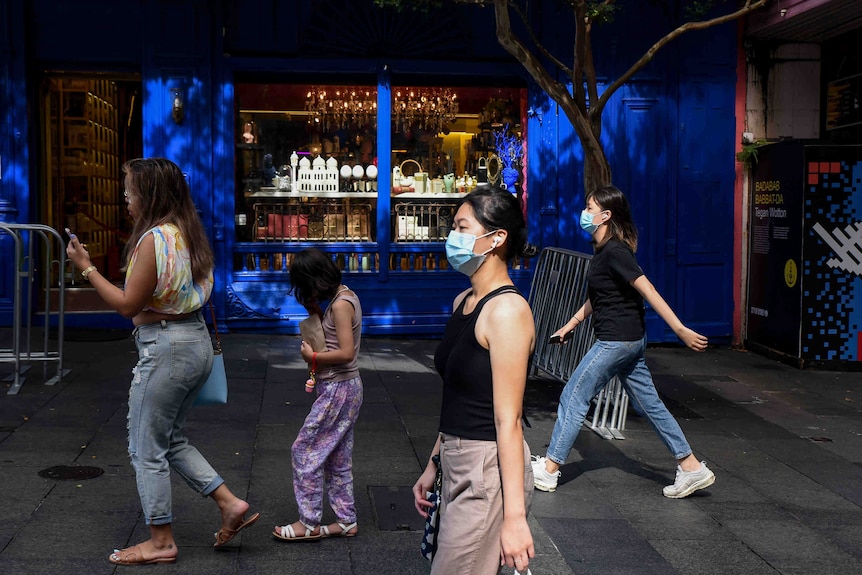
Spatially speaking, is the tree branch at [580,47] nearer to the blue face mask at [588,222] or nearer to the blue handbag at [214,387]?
the blue face mask at [588,222]

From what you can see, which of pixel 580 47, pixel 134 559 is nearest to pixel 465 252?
pixel 134 559

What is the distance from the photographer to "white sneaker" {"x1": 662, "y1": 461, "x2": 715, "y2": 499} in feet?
21.2

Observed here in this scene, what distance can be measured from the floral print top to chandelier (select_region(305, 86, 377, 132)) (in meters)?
7.88

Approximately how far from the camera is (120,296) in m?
4.71

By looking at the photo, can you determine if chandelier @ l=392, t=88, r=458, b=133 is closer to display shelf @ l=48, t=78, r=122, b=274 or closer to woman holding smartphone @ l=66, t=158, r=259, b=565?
display shelf @ l=48, t=78, r=122, b=274

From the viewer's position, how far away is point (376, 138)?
12.7 m

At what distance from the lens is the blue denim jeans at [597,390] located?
654 cm

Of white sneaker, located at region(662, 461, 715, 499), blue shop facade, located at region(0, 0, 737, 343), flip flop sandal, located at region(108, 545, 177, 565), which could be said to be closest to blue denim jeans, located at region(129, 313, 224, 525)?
flip flop sandal, located at region(108, 545, 177, 565)

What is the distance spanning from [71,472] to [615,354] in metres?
3.44

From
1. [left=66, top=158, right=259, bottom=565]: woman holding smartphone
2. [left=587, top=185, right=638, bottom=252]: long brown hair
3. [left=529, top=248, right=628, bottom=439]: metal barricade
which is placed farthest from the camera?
[left=529, top=248, right=628, bottom=439]: metal barricade

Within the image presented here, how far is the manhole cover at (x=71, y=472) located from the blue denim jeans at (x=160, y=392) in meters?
1.65

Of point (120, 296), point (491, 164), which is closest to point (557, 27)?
point (491, 164)

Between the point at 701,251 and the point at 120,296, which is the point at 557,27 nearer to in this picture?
the point at 701,251

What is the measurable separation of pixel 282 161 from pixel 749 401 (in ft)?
20.0
